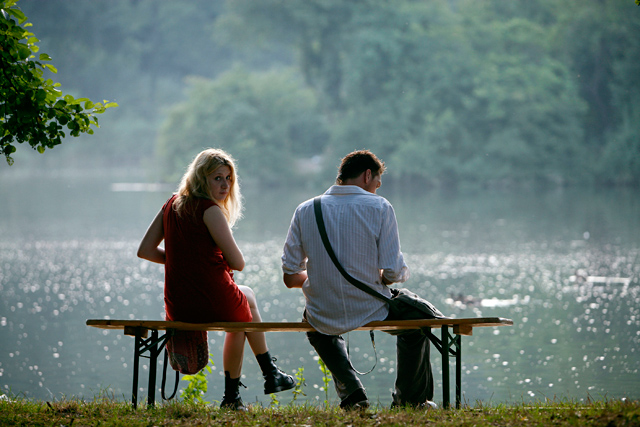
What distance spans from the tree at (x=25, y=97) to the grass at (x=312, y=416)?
153cm

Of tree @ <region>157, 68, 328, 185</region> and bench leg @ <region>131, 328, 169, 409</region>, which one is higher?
tree @ <region>157, 68, 328, 185</region>

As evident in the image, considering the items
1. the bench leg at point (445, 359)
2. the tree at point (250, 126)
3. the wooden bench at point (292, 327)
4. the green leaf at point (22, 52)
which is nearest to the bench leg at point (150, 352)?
the wooden bench at point (292, 327)

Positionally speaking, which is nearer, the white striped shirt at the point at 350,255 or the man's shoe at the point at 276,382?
the white striped shirt at the point at 350,255

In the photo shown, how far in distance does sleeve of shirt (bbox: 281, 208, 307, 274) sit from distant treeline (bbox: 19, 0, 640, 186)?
1417 inches

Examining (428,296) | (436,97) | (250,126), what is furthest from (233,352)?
(250,126)

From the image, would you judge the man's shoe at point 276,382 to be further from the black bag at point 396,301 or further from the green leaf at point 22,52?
the green leaf at point 22,52

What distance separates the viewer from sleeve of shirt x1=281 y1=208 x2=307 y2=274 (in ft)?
12.5

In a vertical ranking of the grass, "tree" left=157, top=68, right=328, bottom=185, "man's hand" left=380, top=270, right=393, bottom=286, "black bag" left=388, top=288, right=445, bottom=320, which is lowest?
the grass

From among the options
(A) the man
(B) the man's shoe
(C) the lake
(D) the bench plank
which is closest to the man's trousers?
(A) the man

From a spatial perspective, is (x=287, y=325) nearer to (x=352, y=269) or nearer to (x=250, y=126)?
(x=352, y=269)

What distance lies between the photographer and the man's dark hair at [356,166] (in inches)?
151

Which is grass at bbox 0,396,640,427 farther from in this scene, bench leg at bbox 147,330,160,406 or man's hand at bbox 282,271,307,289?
man's hand at bbox 282,271,307,289

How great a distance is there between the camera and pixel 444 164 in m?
40.3

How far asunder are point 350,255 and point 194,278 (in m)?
0.78
